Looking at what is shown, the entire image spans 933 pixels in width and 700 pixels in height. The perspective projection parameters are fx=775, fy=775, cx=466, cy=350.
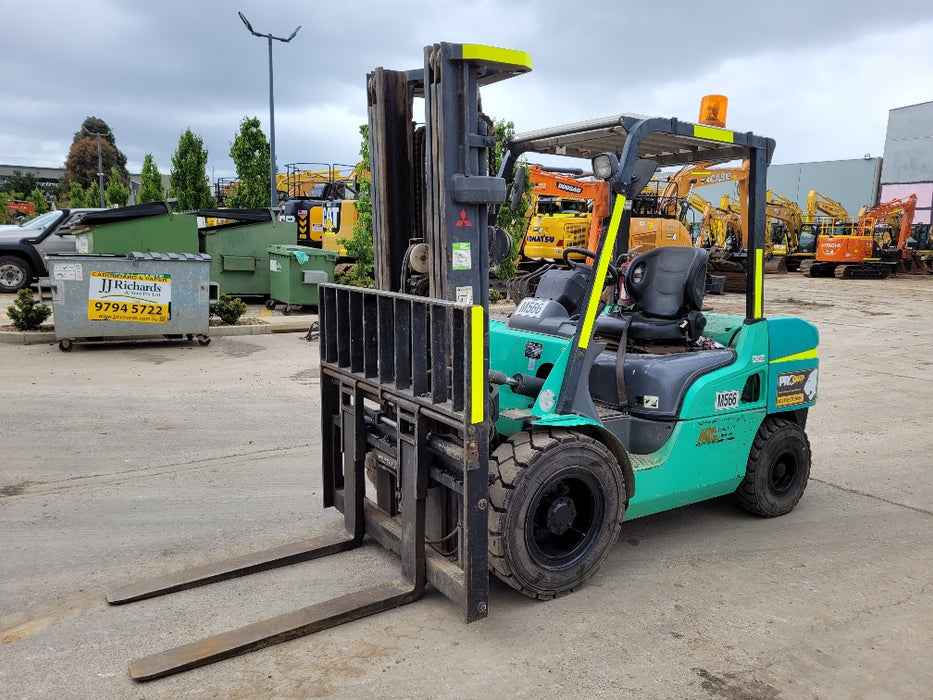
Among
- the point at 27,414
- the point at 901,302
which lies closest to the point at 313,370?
the point at 27,414

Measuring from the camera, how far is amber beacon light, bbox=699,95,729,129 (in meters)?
4.95

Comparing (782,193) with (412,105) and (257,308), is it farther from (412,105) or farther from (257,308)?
(412,105)

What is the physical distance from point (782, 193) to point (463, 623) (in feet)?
179

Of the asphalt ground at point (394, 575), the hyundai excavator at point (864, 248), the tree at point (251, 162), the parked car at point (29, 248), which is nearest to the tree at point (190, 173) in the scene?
the tree at point (251, 162)

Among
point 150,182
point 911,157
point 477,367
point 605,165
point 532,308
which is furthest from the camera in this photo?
point 911,157

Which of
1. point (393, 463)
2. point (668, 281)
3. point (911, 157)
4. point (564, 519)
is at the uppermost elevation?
point (911, 157)

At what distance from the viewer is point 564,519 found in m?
4.11

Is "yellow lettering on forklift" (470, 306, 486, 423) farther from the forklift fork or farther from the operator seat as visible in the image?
the operator seat

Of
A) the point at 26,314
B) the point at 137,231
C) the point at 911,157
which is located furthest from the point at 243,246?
the point at 911,157

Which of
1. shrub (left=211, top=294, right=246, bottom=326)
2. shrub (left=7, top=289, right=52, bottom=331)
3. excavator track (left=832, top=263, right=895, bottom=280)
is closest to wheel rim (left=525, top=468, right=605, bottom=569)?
shrub (left=211, top=294, right=246, bottom=326)

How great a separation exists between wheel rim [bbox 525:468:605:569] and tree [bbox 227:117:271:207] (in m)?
21.7

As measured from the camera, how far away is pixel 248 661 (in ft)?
11.5

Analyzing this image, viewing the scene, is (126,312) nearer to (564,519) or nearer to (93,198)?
(564,519)

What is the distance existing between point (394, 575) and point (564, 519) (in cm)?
104
